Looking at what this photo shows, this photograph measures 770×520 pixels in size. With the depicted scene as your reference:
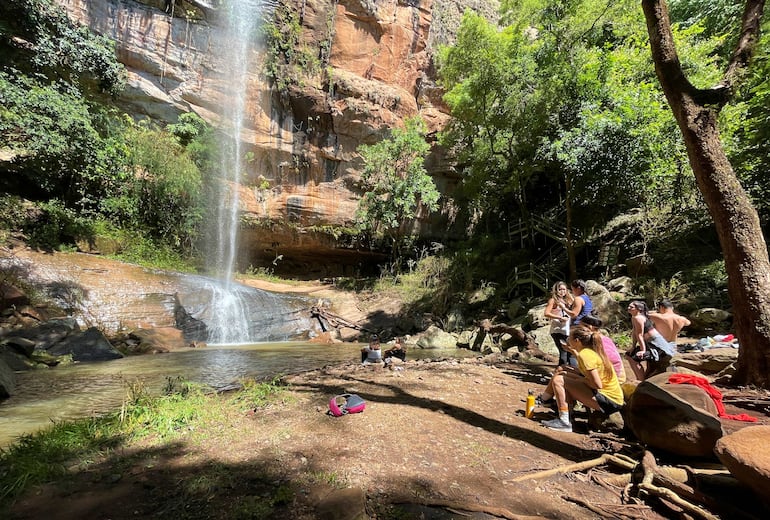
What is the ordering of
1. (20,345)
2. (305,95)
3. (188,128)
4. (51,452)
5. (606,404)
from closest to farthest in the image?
(51,452) < (606,404) < (20,345) < (188,128) < (305,95)

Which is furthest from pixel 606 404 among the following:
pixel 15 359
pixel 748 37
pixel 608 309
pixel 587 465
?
pixel 15 359

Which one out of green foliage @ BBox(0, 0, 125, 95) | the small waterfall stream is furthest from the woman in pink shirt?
green foliage @ BBox(0, 0, 125, 95)

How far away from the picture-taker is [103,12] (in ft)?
52.0

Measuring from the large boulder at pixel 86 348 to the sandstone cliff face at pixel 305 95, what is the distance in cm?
1239

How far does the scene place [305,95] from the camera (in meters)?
20.0

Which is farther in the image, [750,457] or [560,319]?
[560,319]

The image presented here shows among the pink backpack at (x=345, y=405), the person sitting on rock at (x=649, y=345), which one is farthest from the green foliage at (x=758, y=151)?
the pink backpack at (x=345, y=405)

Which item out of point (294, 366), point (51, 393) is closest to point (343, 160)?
point (294, 366)

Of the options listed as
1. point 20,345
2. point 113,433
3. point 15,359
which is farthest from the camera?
point 20,345

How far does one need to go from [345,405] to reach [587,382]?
8.86 ft

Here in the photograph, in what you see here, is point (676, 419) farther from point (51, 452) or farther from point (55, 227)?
point (55, 227)

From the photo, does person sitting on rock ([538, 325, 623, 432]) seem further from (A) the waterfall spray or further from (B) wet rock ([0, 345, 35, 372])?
(A) the waterfall spray

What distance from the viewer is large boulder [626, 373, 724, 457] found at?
277 cm

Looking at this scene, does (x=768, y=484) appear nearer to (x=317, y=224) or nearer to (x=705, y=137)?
(x=705, y=137)
